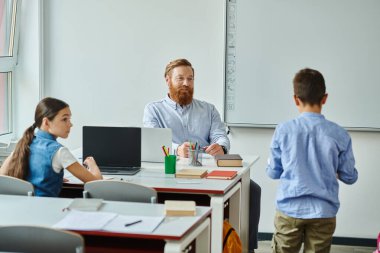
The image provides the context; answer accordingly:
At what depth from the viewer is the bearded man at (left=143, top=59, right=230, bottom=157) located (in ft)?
19.0

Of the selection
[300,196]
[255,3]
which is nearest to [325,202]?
[300,196]

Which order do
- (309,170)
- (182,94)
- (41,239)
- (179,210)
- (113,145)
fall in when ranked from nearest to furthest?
(41,239) → (179,210) → (309,170) → (113,145) → (182,94)

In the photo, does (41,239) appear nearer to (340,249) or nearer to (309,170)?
(309,170)

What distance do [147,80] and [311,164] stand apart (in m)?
2.86

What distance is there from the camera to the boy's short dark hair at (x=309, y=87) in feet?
13.2

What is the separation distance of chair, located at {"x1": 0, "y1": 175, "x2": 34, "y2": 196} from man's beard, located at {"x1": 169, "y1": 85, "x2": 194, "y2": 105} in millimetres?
2036

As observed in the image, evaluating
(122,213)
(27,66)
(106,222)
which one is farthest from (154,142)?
(27,66)

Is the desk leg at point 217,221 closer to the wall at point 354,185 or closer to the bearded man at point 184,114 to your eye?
the bearded man at point 184,114

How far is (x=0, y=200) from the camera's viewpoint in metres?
3.83

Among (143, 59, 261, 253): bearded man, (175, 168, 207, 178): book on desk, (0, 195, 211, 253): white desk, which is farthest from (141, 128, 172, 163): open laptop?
(0, 195, 211, 253): white desk

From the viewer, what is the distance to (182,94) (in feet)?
19.0

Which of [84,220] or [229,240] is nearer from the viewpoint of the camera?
[84,220]

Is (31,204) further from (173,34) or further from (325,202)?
(173,34)

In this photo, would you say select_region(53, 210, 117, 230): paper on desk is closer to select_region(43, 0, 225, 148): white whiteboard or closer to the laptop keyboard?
the laptop keyboard
